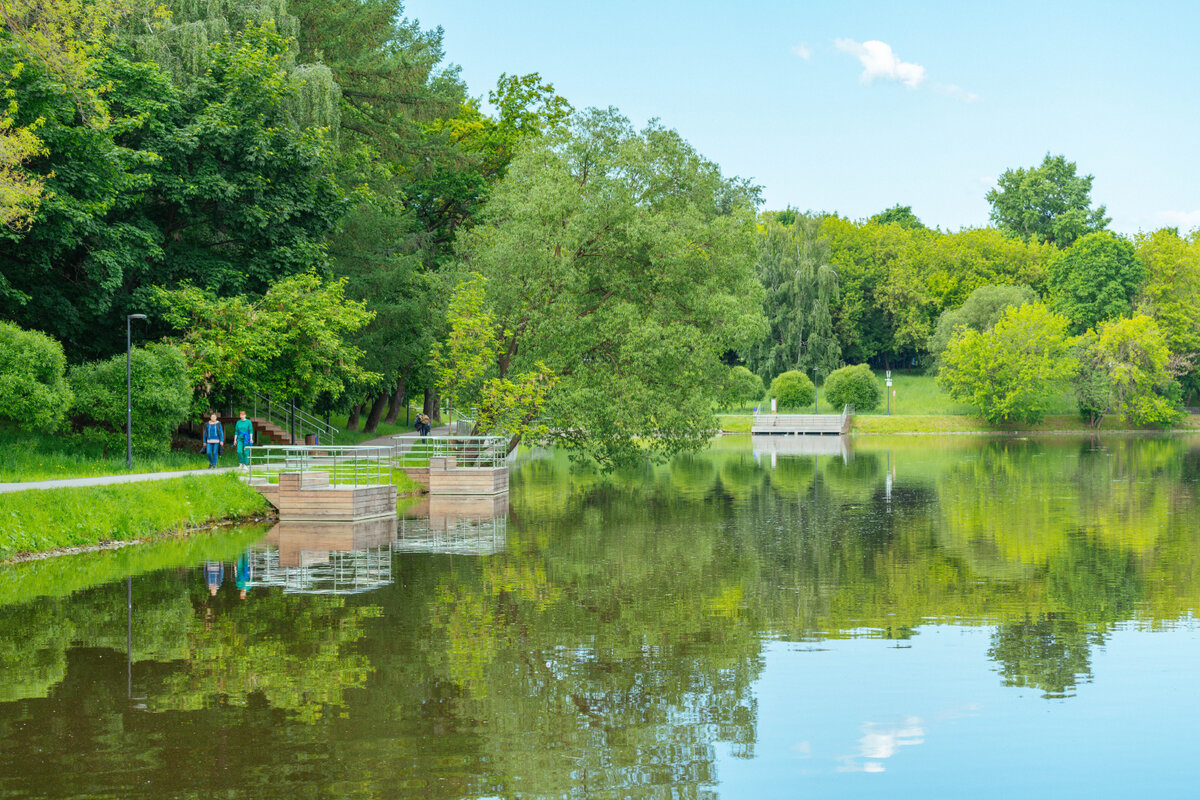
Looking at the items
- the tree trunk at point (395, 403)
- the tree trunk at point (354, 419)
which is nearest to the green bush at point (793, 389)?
the tree trunk at point (395, 403)

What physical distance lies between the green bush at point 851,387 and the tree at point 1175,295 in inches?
1019

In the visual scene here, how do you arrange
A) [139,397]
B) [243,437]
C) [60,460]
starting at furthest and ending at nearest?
[243,437], [139,397], [60,460]

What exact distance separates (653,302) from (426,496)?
11.0m

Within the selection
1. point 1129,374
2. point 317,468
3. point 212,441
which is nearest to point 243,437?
point 212,441

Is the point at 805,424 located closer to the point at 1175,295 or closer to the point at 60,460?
the point at 1175,295

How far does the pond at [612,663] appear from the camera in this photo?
9523mm

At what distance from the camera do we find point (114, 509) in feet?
81.3

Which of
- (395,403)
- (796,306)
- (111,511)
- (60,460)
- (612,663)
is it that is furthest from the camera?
(796,306)

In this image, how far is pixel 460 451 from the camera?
3812 cm

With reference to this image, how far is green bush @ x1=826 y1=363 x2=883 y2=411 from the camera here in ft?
285

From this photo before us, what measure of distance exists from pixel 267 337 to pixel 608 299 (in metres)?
12.6

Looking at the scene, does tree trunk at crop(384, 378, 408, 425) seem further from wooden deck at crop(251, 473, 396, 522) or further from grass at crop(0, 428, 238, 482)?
wooden deck at crop(251, 473, 396, 522)

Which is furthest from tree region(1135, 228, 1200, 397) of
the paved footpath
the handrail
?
the paved footpath

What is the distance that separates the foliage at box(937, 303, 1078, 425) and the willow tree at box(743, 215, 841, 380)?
10018mm
